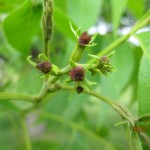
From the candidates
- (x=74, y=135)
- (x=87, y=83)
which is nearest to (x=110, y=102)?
(x=87, y=83)

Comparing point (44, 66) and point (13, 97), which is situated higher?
point (44, 66)

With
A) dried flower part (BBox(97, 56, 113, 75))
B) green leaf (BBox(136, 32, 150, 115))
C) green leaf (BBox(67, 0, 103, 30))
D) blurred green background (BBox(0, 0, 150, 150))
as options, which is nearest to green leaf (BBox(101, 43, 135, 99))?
blurred green background (BBox(0, 0, 150, 150))

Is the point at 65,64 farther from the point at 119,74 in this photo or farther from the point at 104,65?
the point at 104,65

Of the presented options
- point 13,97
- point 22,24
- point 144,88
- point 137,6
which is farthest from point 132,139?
point 137,6

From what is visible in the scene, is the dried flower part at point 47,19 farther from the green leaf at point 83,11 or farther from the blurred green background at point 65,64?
the green leaf at point 83,11

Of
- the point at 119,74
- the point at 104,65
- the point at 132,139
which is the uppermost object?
the point at 104,65

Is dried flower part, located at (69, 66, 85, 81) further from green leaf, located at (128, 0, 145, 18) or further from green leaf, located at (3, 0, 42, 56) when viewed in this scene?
green leaf, located at (128, 0, 145, 18)

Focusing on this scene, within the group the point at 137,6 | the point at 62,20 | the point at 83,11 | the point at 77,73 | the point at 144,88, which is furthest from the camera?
the point at 137,6

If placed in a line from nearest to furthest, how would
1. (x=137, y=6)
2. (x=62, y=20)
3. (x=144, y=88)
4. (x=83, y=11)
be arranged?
(x=144, y=88), (x=62, y=20), (x=83, y=11), (x=137, y=6)
